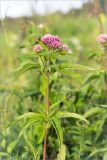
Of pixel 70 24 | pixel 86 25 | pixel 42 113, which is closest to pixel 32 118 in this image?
pixel 42 113

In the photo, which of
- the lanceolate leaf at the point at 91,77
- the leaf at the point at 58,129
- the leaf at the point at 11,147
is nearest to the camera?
the leaf at the point at 58,129

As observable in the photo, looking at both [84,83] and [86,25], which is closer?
[84,83]

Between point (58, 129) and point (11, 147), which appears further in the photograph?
point (11, 147)

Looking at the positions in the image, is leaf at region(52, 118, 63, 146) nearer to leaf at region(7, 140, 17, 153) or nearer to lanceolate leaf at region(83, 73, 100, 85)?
leaf at region(7, 140, 17, 153)

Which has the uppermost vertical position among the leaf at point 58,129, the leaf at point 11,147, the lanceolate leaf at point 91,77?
the lanceolate leaf at point 91,77

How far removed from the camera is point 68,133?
2.72 metres

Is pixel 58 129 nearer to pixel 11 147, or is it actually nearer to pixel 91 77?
pixel 11 147

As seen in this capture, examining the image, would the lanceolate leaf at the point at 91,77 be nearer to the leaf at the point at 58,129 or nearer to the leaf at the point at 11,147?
the leaf at the point at 11,147

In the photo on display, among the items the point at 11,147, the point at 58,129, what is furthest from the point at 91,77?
the point at 58,129

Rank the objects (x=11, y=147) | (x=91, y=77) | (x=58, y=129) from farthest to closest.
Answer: (x=91, y=77) → (x=11, y=147) → (x=58, y=129)

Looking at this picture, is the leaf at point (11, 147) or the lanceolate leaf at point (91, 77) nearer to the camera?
the leaf at point (11, 147)

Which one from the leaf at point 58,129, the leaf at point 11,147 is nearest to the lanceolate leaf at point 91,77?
the leaf at point 11,147

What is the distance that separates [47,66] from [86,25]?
8.92 metres

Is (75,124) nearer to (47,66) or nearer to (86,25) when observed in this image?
(47,66)
